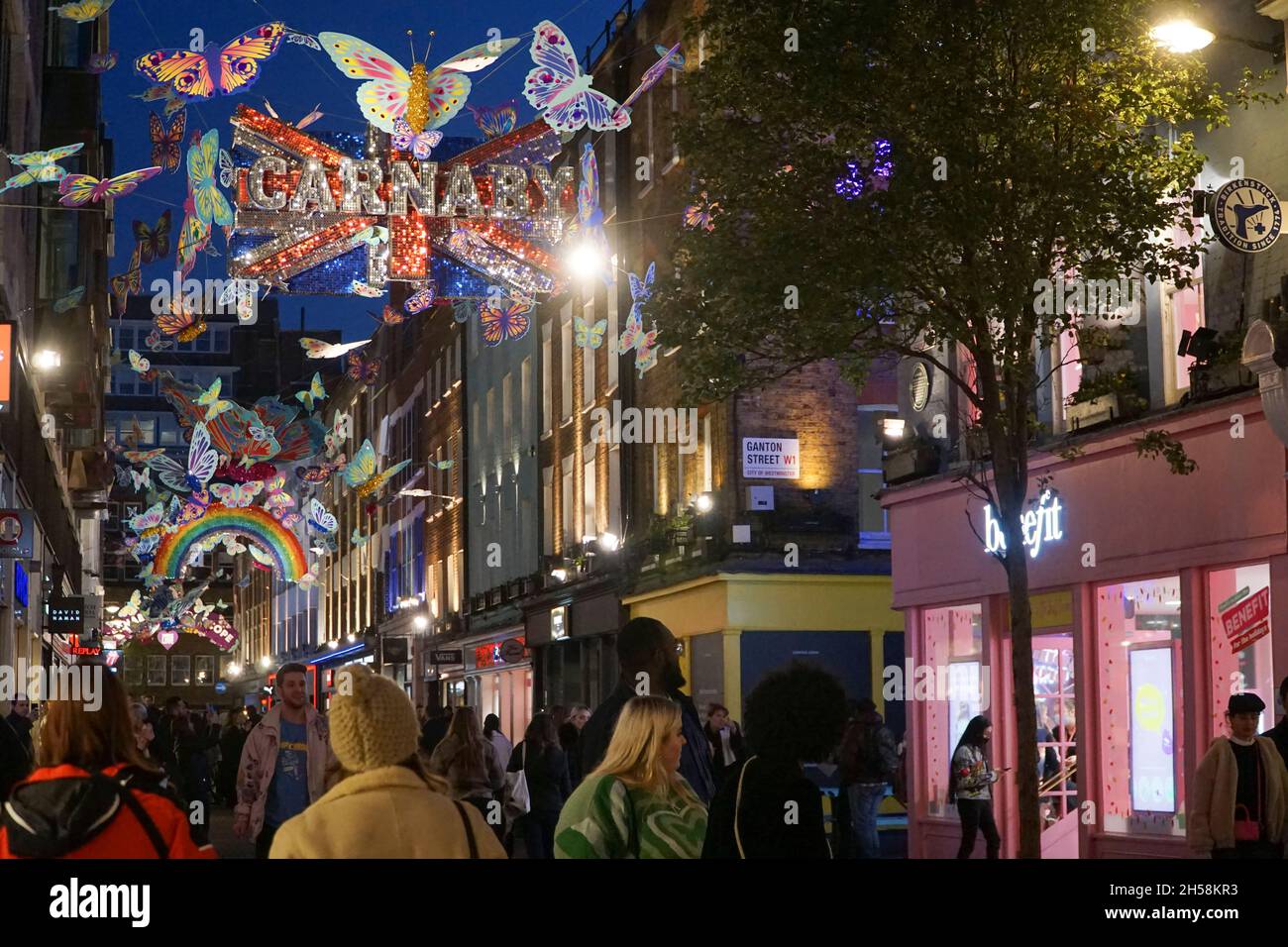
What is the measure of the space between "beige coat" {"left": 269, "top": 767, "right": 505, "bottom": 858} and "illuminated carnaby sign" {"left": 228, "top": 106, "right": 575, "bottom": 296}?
16398 millimetres

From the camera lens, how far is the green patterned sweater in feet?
21.7

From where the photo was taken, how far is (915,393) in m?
25.0

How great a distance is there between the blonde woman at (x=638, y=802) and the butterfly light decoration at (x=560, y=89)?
14.1m

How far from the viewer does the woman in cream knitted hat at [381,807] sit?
5.16 metres

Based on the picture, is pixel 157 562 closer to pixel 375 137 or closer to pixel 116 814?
pixel 375 137

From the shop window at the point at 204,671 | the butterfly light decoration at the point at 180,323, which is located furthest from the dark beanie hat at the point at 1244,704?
the shop window at the point at 204,671

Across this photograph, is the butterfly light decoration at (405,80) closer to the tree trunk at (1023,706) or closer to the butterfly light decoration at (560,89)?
the butterfly light decoration at (560,89)

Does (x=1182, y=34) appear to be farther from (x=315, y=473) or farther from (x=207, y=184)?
(x=315, y=473)

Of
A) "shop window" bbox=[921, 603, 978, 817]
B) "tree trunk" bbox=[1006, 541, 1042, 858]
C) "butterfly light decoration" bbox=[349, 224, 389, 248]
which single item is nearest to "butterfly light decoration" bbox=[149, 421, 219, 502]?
"butterfly light decoration" bbox=[349, 224, 389, 248]

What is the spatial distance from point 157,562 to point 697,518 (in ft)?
77.3

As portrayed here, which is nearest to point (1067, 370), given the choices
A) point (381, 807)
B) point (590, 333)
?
point (381, 807)

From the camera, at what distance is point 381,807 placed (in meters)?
5.16
